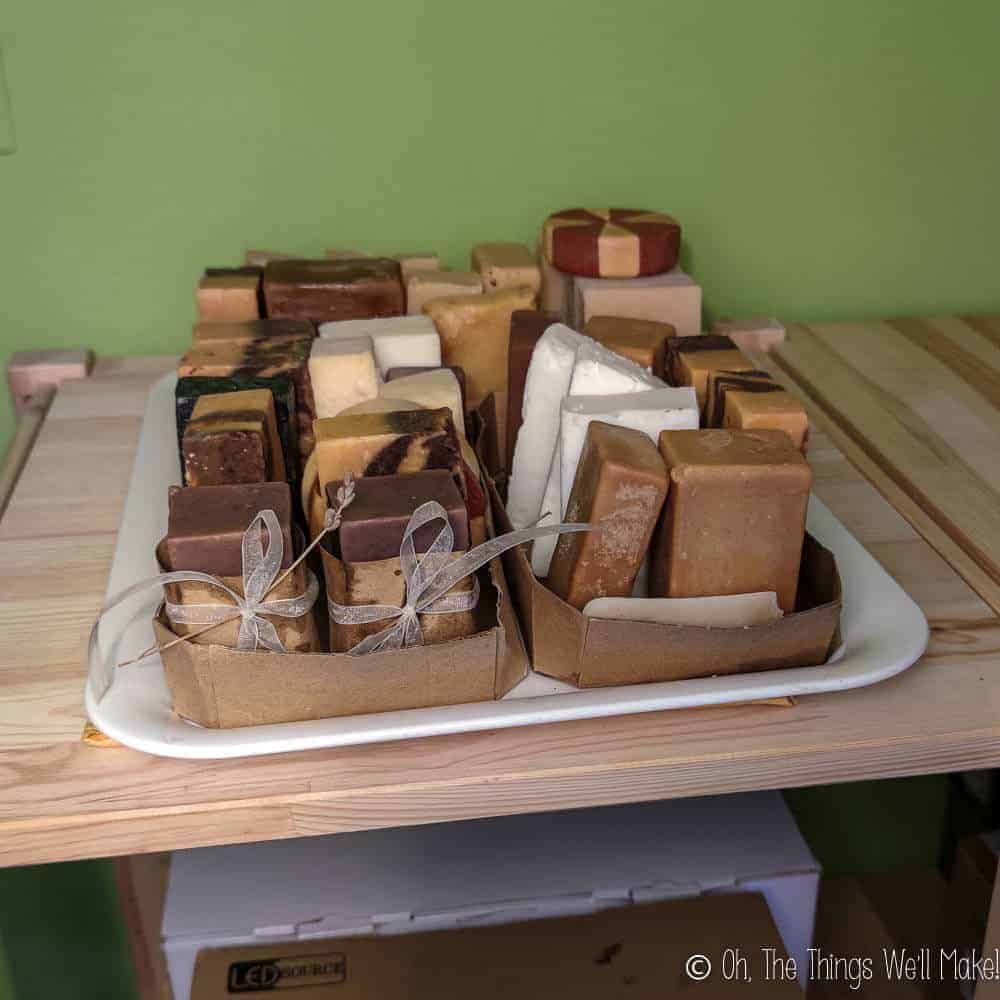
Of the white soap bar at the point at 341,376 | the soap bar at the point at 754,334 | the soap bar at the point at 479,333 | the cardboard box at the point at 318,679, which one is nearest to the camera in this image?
the cardboard box at the point at 318,679

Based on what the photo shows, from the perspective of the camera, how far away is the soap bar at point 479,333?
0.95 meters

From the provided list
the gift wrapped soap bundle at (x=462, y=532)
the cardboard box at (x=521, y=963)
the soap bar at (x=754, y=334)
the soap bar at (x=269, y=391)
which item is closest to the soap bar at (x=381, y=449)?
the gift wrapped soap bundle at (x=462, y=532)

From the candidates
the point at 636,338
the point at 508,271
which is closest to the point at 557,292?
the point at 508,271

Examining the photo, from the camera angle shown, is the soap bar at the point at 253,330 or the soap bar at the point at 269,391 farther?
the soap bar at the point at 253,330

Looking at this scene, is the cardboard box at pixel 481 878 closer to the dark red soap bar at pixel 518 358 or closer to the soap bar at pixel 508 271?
the dark red soap bar at pixel 518 358

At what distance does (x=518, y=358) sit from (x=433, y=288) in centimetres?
16

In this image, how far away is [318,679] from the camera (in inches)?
24.6

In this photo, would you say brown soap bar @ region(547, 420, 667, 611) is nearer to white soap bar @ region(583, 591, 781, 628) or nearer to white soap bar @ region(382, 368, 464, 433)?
white soap bar @ region(583, 591, 781, 628)

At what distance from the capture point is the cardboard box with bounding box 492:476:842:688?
2.11 feet

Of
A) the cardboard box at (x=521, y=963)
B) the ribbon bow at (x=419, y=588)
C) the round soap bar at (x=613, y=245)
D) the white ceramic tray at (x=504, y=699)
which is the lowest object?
the cardboard box at (x=521, y=963)

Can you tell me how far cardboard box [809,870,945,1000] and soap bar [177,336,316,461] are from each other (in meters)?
0.83

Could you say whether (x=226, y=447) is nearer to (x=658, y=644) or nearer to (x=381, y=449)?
(x=381, y=449)

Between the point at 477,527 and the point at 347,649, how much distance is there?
13 cm

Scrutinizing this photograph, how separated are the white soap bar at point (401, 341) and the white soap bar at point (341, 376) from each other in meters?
0.03
